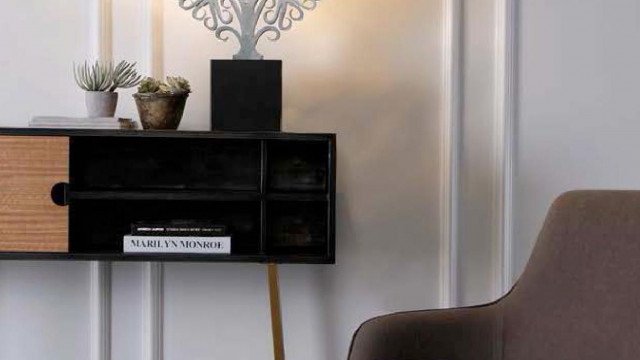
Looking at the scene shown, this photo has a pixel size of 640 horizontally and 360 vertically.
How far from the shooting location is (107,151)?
188cm

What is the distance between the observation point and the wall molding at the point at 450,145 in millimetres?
1961

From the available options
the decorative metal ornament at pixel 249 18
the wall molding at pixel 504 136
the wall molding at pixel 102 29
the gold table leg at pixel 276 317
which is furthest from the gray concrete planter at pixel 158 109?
the wall molding at pixel 504 136

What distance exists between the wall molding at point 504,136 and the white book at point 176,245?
0.68 metres

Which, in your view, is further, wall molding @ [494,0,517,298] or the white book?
wall molding @ [494,0,517,298]

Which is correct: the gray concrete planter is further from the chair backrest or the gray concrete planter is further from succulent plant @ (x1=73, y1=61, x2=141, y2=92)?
the chair backrest

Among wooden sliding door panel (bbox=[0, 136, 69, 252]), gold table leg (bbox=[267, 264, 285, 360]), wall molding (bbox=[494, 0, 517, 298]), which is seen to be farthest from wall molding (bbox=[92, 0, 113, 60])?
wall molding (bbox=[494, 0, 517, 298])

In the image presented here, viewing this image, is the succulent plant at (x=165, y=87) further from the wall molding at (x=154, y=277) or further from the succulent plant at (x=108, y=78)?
the wall molding at (x=154, y=277)

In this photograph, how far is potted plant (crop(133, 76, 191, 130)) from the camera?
174cm

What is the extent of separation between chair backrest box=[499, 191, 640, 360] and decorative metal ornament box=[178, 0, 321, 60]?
707 millimetres

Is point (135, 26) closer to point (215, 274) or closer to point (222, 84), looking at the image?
point (222, 84)

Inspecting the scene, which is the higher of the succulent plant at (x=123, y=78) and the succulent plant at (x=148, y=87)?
the succulent plant at (x=123, y=78)

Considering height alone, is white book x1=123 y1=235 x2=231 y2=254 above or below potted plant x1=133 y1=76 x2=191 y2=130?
below

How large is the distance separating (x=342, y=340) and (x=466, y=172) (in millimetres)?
495

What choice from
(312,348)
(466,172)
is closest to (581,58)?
(466,172)
